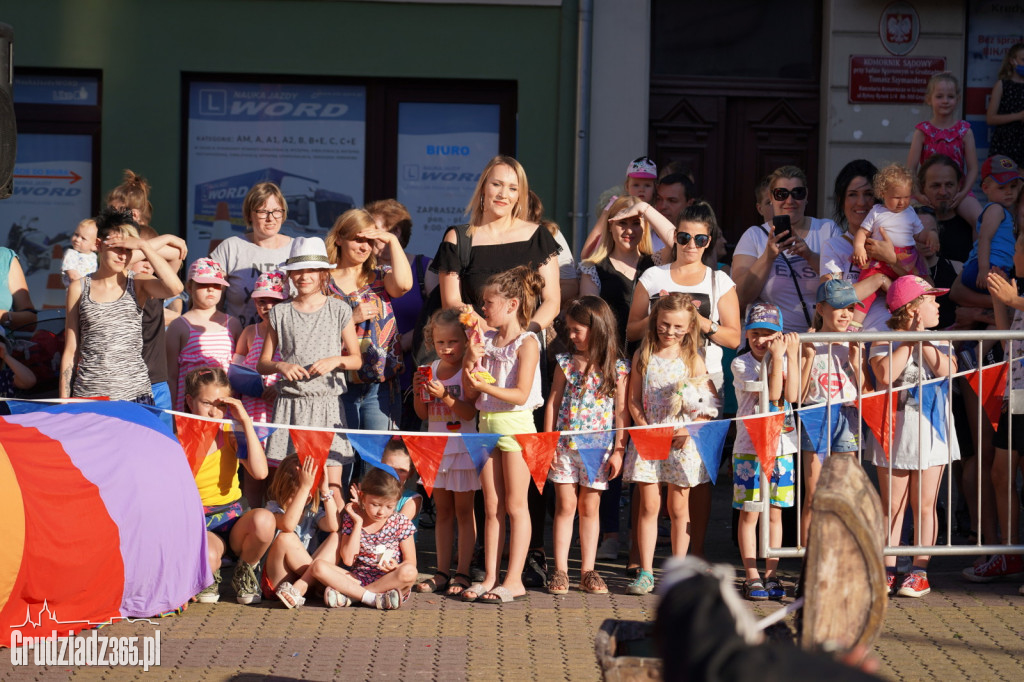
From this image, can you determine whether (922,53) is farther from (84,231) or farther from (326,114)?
(84,231)

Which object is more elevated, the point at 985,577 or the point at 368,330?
the point at 368,330

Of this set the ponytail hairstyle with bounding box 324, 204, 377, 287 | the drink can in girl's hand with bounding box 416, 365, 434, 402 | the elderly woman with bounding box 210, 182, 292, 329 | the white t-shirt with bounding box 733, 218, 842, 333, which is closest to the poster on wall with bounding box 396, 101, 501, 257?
the elderly woman with bounding box 210, 182, 292, 329

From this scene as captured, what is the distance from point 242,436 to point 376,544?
3.37 feet

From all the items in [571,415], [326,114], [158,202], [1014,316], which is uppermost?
[326,114]

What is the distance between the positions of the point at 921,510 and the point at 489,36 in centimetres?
702

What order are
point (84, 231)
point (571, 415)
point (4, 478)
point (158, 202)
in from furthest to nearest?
point (158, 202), point (84, 231), point (571, 415), point (4, 478)

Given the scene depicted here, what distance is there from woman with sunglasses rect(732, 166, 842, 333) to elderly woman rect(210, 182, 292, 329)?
9.72 feet

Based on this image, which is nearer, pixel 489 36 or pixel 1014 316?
pixel 1014 316

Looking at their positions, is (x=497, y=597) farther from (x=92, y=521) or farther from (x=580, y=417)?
(x=92, y=521)

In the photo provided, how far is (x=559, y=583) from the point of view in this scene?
22.0 ft

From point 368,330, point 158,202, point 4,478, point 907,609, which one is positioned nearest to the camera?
point 4,478

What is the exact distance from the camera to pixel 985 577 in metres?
6.95

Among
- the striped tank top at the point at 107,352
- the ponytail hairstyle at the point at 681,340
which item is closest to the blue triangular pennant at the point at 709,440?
the ponytail hairstyle at the point at 681,340

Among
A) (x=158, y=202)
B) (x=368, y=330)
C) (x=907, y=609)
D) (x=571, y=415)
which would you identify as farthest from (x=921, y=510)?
(x=158, y=202)
